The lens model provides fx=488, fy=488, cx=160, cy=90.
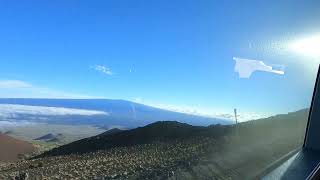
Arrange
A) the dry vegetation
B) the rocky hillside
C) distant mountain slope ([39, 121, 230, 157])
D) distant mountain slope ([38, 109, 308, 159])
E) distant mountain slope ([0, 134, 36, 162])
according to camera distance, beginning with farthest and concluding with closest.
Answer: distant mountain slope ([0, 134, 36, 162])
distant mountain slope ([39, 121, 230, 157])
distant mountain slope ([38, 109, 308, 159])
the dry vegetation
the rocky hillside

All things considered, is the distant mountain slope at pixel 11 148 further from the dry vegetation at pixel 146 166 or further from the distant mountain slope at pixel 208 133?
the dry vegetation at pixel 146 166

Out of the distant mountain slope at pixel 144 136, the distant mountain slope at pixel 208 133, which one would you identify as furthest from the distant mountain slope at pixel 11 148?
the distant mountain slope at pixel 144 136

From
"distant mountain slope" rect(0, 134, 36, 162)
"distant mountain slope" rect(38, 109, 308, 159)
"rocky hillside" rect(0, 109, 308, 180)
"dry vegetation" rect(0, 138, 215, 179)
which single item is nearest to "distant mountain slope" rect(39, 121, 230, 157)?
"distant mountain slope" rect(38, 109, 308, 159)

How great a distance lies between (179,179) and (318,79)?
28.1ft

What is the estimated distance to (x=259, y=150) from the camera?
19484mm

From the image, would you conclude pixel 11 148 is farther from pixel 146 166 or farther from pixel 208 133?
pixel 146 166

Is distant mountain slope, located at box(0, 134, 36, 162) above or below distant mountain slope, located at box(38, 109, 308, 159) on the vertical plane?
below

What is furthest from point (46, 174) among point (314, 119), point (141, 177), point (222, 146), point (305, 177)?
point (305, 177)

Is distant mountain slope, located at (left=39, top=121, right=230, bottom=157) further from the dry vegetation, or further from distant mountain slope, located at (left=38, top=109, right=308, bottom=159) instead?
the dry vegetation

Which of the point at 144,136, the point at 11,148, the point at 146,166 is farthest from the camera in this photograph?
the point at 11,148

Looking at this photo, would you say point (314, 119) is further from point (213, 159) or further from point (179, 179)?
point (213, 159)

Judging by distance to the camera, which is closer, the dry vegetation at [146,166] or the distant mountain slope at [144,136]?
the dry vegetation at [146,166]

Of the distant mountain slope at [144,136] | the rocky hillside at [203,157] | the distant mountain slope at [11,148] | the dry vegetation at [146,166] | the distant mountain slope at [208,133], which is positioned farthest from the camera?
the distant mountain slope at [11,148]

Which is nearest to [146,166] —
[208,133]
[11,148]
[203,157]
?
[203,157]
